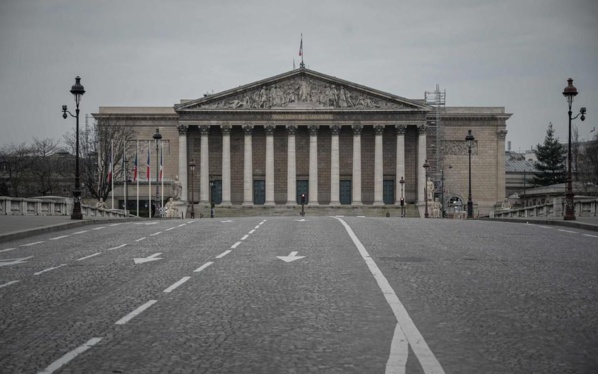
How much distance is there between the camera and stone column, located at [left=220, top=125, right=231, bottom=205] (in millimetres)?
92438

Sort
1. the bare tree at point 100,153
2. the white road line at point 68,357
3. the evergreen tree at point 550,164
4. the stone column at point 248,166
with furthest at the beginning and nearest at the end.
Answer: the evergreen tree at point 550,164 → the stone column at point 248,166 → the bare tree at point 100,153 → the white road line at point 68,357

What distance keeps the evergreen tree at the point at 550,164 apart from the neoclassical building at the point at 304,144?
33792 mm

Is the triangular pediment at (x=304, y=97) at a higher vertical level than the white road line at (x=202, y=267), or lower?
higher

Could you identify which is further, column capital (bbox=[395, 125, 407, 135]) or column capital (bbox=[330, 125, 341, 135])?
column capital (bbox=[330, 125, 341, 135])

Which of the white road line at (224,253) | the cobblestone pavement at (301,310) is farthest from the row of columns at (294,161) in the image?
the white road line at (224,253)

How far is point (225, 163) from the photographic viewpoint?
92.8 m

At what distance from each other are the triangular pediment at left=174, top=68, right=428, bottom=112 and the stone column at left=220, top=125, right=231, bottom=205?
9.39ft

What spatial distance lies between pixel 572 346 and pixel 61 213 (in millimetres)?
37401

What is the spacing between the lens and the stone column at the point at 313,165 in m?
92.6

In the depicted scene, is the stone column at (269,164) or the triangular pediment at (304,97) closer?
the triangular pediment at (304,97)

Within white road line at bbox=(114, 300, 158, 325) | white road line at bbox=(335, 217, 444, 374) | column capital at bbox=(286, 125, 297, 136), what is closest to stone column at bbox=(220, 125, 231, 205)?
column capital at bbox=(286, 125, 297, 136)

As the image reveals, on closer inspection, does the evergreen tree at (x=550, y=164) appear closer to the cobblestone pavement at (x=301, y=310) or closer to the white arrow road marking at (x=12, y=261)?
the cobblestone pavement at (x=301, y=310)

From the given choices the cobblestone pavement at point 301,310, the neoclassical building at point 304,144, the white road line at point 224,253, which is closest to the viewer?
the cobblestone pavement at point 301,310

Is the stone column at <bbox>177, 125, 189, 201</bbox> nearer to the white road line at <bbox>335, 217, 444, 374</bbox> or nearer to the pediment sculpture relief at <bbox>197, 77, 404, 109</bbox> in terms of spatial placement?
the pediment sculpture relief at <bbox>197, 77, 404, 109</bbox>
